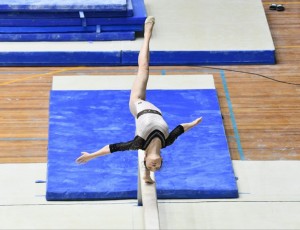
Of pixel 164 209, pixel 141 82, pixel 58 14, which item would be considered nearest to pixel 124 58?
pixel 58 14

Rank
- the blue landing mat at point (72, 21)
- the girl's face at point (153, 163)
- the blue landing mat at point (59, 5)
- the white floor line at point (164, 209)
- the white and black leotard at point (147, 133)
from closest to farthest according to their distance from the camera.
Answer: the girl's face at point (153, 163)
the white and black leotard at point (147, 133)
the white floor line at point (164, 209)
the blue landing mat at point (59, 5)
the blue landing mat at point (72, 21)

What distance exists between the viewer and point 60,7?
27.0 ft

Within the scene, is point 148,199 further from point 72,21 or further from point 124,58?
point 72,21

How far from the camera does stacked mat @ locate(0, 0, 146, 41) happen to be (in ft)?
27.1

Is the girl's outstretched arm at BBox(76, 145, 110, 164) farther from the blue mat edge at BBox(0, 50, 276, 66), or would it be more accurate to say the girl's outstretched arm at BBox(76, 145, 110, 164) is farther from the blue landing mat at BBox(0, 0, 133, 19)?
the blue landing mat at BBox(0, 0, 133, 19)

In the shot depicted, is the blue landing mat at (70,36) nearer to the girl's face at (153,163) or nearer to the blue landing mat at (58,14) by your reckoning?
the blue landing mat at (58,14)

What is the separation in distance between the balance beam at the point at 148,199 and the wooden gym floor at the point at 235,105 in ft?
4.08

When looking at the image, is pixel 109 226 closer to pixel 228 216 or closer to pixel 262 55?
pixel 228 216

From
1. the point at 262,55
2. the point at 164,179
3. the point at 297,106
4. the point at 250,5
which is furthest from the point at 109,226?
the point at 250,5

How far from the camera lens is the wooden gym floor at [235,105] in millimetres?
7105

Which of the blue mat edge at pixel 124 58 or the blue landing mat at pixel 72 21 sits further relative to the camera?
the blue landing mat at pixel 72 21

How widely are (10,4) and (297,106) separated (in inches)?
117

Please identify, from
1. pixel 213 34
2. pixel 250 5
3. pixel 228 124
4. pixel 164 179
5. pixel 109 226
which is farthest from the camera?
pixel 250 5

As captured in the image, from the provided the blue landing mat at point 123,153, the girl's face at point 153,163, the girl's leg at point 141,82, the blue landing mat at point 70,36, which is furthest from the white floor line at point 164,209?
the blue landing mat at point 70,36
